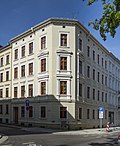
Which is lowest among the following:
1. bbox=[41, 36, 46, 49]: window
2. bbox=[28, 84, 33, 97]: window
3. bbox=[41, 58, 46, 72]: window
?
bbox=[28, 84, 33, 97]: window

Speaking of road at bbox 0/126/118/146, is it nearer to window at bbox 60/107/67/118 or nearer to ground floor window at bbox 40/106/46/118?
window at bbox 60/107/67/118

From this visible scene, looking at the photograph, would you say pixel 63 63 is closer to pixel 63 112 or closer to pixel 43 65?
pixel 43 65

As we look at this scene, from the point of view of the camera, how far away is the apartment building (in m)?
38.3

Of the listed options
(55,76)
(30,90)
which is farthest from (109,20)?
(30,90)

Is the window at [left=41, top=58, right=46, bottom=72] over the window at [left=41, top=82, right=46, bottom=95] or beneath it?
over

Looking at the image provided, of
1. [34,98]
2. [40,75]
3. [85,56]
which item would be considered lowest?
[34,98]

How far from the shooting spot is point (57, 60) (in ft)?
127

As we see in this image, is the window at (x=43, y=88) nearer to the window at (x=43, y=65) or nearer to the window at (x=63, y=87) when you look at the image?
the window at (x=43, y=65)

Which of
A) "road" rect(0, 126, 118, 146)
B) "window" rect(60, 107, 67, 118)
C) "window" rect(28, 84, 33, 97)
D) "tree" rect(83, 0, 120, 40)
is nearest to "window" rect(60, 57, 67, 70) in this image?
"window" rect(60, 107, 67, 118)

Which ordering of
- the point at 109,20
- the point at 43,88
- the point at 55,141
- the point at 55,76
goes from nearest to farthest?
the point at 109,20, the point at 55,141, the point at 55,76, the point at 43,88

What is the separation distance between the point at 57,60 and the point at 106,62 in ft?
62.7

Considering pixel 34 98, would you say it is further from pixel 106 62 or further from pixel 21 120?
pixel 106 62

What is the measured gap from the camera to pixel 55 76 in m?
38.5

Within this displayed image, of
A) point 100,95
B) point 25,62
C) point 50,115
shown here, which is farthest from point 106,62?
point 50,115
